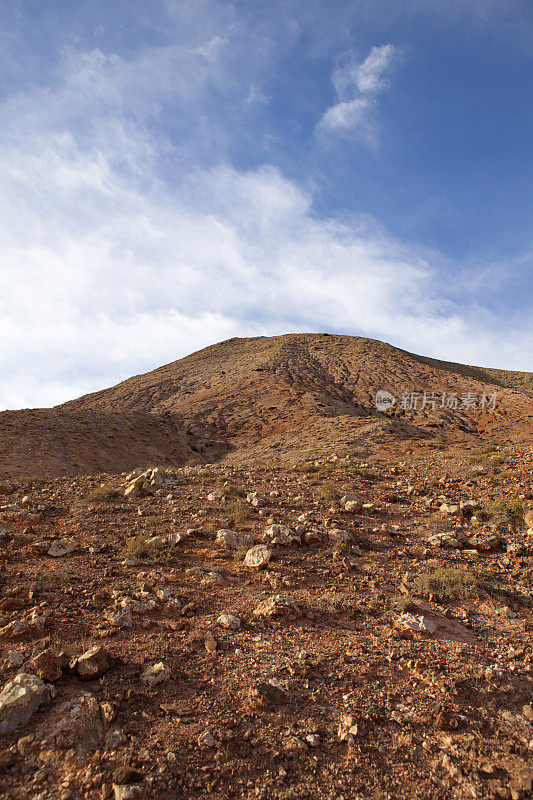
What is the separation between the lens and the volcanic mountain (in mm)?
19812

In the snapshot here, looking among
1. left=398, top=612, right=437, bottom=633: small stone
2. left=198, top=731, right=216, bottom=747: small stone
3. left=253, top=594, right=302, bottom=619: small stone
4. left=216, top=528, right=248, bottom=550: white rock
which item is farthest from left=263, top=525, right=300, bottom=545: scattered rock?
left=198, top=731, right=216, bottom=747: small stone

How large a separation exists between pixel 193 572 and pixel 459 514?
4.94 m

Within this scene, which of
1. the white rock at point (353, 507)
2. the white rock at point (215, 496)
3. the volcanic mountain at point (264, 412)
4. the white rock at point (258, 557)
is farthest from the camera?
the volcanic mountain at point (264, 412)

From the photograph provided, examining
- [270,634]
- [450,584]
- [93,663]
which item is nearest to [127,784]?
[93,663]

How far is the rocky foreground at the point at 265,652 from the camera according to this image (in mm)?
2740

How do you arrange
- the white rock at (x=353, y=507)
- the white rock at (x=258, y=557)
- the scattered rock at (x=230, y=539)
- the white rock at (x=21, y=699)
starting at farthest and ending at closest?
the white rock at (x=353, y=507) → the scattered rock at (x=230, y=539) → the white rock at (x=258, y=557) → the white rock at (x=21, y=699)

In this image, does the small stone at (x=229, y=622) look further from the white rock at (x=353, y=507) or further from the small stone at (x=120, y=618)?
the white rock at (x=353, y=507)

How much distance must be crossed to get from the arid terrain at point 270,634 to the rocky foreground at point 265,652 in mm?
17

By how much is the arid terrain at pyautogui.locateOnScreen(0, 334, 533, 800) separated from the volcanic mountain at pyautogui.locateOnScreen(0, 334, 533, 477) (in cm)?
821

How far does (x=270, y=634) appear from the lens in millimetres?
4199

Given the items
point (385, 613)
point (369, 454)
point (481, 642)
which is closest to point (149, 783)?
point (385, 613)

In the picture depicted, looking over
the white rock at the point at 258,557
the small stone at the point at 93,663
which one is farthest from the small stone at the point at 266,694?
the white rock at the point at 258,557

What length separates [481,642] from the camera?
4.24m

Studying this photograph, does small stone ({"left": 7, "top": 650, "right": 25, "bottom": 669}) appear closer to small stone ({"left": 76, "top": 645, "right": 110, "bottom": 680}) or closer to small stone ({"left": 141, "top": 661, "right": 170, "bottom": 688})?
small stone ({"left": 76, "top": 645, "right": 110, "bottom": 680})
